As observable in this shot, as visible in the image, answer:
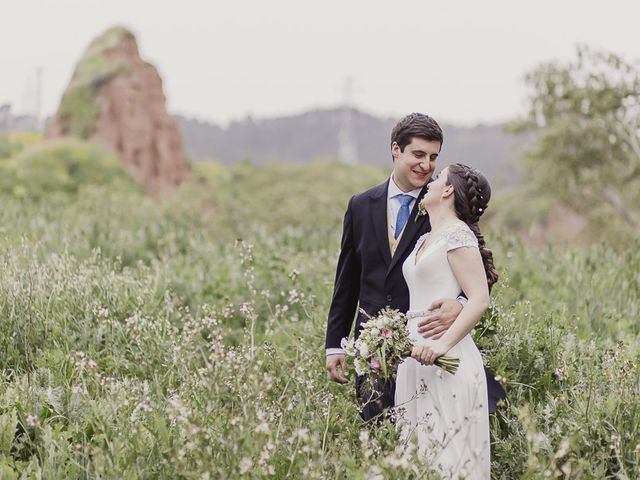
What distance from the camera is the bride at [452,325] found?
368 centimetres

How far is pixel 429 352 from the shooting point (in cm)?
368

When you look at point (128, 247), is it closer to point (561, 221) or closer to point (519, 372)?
point (519, 372)

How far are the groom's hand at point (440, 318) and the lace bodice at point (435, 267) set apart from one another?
45mm

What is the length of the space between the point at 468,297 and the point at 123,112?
35.3 metres

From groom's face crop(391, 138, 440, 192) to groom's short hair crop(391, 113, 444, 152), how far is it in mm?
23

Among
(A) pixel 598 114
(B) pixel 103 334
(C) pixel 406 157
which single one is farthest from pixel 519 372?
(A) pixel 598 114

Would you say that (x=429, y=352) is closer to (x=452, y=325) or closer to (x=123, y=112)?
(x=452, y=325)

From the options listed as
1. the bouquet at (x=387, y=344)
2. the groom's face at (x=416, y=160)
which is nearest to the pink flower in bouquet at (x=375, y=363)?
the bouquet at (x=387, y=344)

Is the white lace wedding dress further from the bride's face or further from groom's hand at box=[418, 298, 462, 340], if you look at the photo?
the bride's face

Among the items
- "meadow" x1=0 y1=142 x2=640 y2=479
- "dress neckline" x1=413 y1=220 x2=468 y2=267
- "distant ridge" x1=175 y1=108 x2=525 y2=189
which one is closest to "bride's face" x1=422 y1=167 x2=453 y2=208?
"dress neckline" x1=413 y1=220 x2=468 y2=267

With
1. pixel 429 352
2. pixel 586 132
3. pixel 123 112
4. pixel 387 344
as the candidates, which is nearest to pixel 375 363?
pixel 387 344

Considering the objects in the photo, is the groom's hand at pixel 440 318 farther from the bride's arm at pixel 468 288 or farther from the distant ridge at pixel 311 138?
the distant ridge at pixel 311 138

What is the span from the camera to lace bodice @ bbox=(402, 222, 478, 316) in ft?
12.3

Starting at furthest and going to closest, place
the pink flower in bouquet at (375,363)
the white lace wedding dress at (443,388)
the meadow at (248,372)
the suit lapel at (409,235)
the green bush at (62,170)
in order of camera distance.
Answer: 1. the green bush at (62,170)
2. the suit lapel at (409,235)
3. the pink flower in bouquet at (375,363)
4. the white lace wedding dress at (443,388)
5. the meadow at (248,372)
